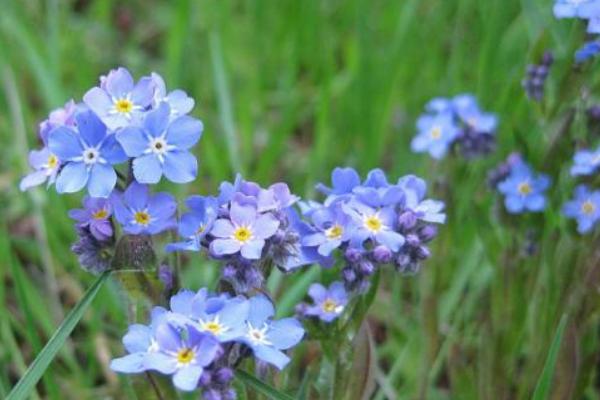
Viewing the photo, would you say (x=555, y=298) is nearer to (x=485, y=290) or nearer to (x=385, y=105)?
→ (x=485, y=290)

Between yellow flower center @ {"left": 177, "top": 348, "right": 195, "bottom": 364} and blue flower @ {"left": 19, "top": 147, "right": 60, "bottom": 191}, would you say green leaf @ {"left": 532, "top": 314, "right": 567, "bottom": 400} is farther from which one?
blue flower @ {"left": 19, "top": 147, "right": 60, "bottom": 191}

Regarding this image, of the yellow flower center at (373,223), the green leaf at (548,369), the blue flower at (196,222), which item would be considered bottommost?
the green leaf at (548,369)

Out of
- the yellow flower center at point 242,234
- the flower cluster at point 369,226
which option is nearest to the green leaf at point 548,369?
the flower cluster at point 369,226

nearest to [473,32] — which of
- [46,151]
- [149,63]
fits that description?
[149,63]

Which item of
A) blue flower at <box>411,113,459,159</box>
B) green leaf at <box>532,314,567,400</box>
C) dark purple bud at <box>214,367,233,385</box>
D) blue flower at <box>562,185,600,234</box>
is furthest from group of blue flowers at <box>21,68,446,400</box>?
blue flower at <box>411,113,459,159</box>

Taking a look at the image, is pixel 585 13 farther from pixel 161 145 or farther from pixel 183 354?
pixel 183 354

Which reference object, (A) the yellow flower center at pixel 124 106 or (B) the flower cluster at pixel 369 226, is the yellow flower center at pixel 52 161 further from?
(B) the flower cluster at pixel 369 226
